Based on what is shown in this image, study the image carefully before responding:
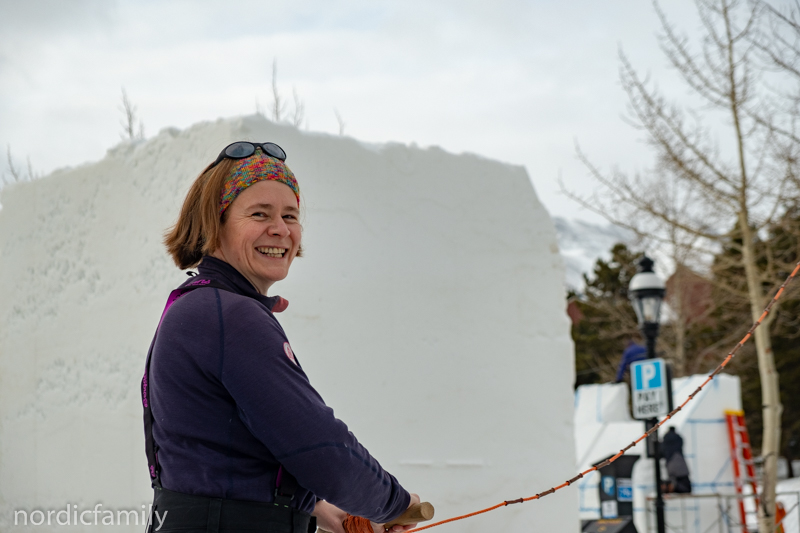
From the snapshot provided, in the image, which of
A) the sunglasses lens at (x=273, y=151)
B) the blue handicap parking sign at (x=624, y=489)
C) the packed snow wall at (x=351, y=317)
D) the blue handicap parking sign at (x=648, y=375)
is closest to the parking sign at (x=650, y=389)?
the blue handicap parking sign at (x=648, y=375)

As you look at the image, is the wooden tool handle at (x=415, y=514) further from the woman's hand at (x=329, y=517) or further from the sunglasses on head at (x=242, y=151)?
the sunglasses on head at (x=242, y=151)

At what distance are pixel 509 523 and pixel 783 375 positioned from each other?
18.6 metres

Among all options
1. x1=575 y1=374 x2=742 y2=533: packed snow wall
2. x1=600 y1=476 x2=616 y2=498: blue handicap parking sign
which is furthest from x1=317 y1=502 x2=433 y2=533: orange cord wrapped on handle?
x1=600 y1=476 x2=616 y2=498: blue handicap parking sign

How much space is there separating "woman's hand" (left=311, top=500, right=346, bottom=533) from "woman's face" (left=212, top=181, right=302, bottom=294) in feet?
1.60

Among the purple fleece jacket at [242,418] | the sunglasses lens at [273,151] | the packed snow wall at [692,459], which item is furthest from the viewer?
the packed snow wall at [692,459]

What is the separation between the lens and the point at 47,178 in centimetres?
556

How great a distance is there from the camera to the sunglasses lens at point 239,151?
1.72m

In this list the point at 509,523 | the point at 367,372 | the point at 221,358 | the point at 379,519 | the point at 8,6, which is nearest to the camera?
the point at 221,358

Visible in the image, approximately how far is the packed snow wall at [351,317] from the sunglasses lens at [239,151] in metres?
2.86

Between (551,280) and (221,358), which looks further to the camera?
(551,280)

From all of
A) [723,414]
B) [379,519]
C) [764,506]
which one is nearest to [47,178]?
[379,519]

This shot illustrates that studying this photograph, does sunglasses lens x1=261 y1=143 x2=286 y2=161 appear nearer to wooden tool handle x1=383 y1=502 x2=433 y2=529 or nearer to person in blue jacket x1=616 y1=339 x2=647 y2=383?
wooden tool handle x1=383 y1=502 x2=433 y2=529

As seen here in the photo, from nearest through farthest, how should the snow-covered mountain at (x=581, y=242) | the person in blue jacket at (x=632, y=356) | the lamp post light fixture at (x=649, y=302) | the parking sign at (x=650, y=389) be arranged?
the parking sign at (x=650, y=389) < the lamp post light fixture at (x=649, y=302) < the person in blue jacket at (x=632, y=356) < the snow-covered mountain at (x=581, y=242)

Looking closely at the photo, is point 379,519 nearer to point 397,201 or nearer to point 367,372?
point 367,372
